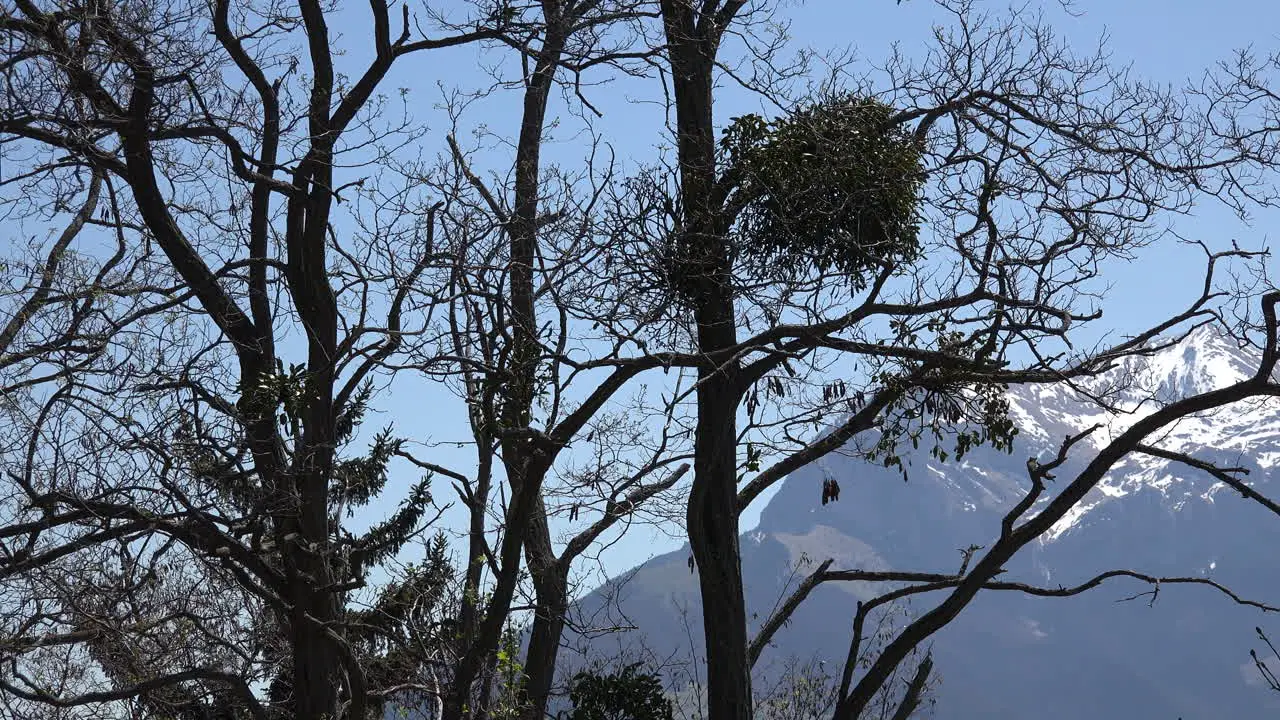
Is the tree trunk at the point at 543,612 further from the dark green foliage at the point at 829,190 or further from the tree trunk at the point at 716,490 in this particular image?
the dark green foliage at the point at 829,190

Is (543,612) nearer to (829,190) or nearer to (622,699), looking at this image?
(622,699)

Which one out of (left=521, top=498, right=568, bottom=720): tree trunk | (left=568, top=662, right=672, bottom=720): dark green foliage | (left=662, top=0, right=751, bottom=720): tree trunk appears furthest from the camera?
(left=521, top=498, right=568, bottom=720): tree trunk

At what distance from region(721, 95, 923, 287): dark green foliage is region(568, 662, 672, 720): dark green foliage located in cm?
344

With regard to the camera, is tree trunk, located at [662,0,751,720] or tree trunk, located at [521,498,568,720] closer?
tree trunk, located at [662,0,751,720]

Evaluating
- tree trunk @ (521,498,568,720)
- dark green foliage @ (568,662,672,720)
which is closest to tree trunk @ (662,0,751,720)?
dark green foliage @ (568,662,672,720)

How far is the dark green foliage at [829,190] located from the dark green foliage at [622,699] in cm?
344

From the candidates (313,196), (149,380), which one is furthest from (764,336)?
(149,380)

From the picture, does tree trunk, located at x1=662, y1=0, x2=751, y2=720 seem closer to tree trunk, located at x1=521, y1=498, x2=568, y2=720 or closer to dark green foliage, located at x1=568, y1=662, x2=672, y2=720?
dark green foliage, located at x1=568, y1=662, x2=672, y2=720

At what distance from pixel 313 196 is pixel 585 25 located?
8.80 ft

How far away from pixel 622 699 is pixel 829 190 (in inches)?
165

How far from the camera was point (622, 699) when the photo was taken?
1018 centimetres

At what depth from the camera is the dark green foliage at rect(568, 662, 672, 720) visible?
10.2 m

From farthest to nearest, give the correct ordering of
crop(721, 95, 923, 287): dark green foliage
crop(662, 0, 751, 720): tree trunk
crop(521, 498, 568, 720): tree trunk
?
crop(521, 498, 568, 720): tree trunk < crop(662, 0, 751, 720): tree trunk < crop(721, 95, 923, 287): dark green foliage

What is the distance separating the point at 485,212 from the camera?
10.5 m
